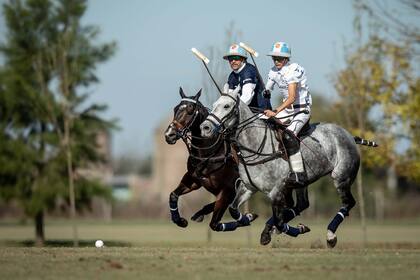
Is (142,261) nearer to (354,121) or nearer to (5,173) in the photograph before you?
(354,121)

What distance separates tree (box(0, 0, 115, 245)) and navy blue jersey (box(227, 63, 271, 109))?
1881 cm

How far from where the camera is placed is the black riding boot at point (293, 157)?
A: 1836 centimetres

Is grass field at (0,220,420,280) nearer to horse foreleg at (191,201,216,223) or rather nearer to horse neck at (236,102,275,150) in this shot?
horse neck at (236,102,275,150)

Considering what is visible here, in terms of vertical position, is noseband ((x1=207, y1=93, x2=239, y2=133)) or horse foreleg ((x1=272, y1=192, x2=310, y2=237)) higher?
noseband ((x1=207, y1=93, x2=239, y2=133))

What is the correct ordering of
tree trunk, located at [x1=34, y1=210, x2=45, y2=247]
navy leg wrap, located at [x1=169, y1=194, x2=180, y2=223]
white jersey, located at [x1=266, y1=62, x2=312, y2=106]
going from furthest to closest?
tree trunk, located at [x1=34, y1=210, x2=45, y2=247], navy leg wrap, located at [x1=169, y1=194, x2=180, y2=223], white jersey, located at [x1=266, y1=62, x2=312, y2=106]

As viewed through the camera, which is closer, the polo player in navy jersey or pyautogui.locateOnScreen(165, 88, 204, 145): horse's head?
pyautogui.locateOnScreen(165, 88, 204, 145): horse's head

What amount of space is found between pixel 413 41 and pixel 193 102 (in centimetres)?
1005

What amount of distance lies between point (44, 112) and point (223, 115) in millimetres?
21516

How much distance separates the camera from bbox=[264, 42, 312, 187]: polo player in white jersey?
18391 mm

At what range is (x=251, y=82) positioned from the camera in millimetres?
19422

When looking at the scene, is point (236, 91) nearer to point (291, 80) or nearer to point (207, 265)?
point (291, 80)

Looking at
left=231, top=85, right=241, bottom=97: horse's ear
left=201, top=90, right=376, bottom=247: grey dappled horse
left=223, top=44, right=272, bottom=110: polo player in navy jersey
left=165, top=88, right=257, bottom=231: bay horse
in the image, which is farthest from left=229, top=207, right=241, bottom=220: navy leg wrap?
left=231, top=85, right=241, bottom=97: horse's ear

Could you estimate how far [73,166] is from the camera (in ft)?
129

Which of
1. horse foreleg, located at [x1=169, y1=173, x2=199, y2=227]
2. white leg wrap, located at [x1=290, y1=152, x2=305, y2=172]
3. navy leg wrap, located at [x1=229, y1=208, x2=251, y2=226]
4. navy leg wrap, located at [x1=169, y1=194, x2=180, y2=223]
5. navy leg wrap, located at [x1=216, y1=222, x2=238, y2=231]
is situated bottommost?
navy leg wrap, located at [x1=216, y1=222, x2=238, y2=231]
